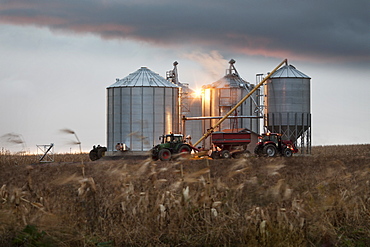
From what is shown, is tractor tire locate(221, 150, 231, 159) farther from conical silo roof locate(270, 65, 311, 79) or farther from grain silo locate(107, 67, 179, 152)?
conical silo roof locate(270, 65, 311, 79)

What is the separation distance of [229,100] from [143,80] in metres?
8.55

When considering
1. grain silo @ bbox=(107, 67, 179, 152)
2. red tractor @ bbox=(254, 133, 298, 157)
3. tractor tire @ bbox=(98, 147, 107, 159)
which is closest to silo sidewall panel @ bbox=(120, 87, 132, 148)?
grain silo @ bbox=(107, 67, 179, 152)

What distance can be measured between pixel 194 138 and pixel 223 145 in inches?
500

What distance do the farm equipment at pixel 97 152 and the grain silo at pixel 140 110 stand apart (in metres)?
0.76

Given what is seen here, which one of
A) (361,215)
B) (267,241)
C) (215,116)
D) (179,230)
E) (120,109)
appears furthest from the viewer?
(215,116)

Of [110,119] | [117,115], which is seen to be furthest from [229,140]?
[110,119]

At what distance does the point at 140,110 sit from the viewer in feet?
148

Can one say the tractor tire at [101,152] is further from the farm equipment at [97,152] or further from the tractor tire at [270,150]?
the tractor tire at [270,150]

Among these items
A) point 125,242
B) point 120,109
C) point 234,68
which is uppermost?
point 234,68

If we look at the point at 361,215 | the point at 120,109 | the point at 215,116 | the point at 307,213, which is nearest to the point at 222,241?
the point at 307,213

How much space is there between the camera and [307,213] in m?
7.98

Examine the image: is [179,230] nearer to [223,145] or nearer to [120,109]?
[223,145]

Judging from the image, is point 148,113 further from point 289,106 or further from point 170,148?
point 289,106

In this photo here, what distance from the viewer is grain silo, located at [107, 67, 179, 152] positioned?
44969 millimetres
